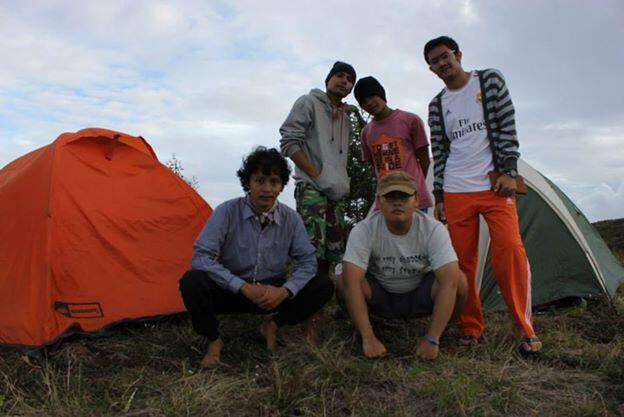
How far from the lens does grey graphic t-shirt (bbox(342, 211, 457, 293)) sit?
11.8 feet

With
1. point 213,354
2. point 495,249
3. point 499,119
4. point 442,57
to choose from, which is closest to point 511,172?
point 499,119

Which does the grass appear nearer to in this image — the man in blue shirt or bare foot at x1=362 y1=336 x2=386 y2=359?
bare foot at x1=362 y1=336 x2=386 y2=359

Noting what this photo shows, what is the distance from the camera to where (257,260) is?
392 cm

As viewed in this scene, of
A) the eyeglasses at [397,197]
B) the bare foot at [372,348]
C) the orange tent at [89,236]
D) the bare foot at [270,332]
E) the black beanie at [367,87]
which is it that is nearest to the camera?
the bare foot at [372,348]

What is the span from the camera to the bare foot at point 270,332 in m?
3.88

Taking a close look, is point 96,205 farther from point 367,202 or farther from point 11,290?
point 367,202

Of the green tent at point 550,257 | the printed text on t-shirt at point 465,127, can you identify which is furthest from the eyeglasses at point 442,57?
the green tent at point 550,257

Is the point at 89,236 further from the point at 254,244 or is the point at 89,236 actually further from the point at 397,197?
the point at 397,197

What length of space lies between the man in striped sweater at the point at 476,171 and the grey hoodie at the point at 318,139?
2.48 feet

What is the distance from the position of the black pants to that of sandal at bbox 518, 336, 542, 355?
1313 millimetres

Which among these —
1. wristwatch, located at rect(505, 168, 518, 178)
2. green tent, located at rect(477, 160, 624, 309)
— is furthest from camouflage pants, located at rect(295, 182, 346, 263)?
green tent, located at rect(477, 160, 624, 309)

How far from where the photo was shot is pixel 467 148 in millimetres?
3891

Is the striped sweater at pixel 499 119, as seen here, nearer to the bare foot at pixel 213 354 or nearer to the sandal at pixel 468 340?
the sandal at pixel 468 340

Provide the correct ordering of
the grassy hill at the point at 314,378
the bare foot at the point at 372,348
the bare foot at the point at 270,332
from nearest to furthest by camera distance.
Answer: the grassy hill at the point at 314,378 < the bare foot at the point at 372,348 < the bare foot at the point at 270,332
